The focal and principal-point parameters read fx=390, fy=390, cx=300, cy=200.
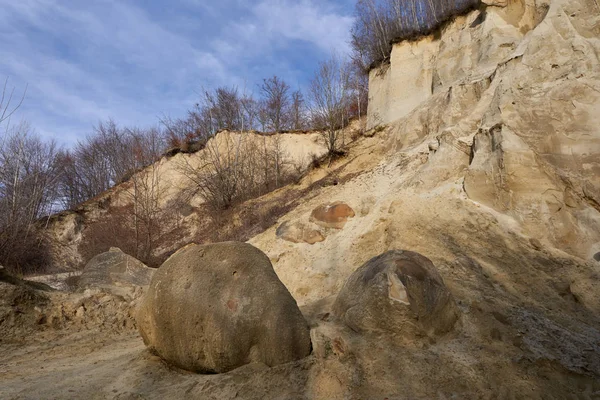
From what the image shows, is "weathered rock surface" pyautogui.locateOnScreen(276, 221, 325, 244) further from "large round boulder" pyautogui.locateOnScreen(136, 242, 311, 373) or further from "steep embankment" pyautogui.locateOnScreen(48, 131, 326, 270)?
"steep embankment" pyautogui.locateOnScreen(48, 131, 326, 270)

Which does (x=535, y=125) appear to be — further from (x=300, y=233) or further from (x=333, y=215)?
(x=300, y=233)

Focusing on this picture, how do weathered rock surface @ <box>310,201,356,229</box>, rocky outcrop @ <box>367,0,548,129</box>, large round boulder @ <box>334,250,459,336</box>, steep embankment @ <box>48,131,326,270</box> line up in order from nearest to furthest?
large round boulder @ <box>334,250,459,336</box>
weathered rock surface @ <box>310,201,356,229</box>
rocky outcrop @ <box>367,0,548,129</box>
steep embankment @ <box>48,131,326,270</box>

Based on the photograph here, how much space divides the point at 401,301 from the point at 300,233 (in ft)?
14.7

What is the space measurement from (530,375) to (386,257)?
174 cm

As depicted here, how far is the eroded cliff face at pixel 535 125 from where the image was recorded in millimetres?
6352

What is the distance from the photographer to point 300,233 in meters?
8.30

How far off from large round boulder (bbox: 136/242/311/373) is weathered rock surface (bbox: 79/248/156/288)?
4599 millimetres

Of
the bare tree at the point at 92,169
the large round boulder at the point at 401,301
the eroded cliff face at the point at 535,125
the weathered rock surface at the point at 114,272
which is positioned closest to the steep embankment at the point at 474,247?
the eroded cliff face at the point at 535,125

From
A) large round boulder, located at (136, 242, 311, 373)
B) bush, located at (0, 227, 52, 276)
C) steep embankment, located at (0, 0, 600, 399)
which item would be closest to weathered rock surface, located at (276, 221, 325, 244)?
steep embankment, located at (0, 0, 600, 399)

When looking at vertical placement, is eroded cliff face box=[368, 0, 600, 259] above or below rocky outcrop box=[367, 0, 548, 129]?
below

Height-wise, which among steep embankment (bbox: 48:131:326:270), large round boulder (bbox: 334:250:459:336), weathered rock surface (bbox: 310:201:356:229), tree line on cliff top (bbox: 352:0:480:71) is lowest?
large round boulder (bbox: 334:250:459:336)

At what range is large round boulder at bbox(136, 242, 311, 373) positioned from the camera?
3.69m

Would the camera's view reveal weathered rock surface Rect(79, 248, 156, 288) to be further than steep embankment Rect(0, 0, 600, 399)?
Yes

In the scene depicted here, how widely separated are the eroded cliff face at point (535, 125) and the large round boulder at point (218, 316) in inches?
180
